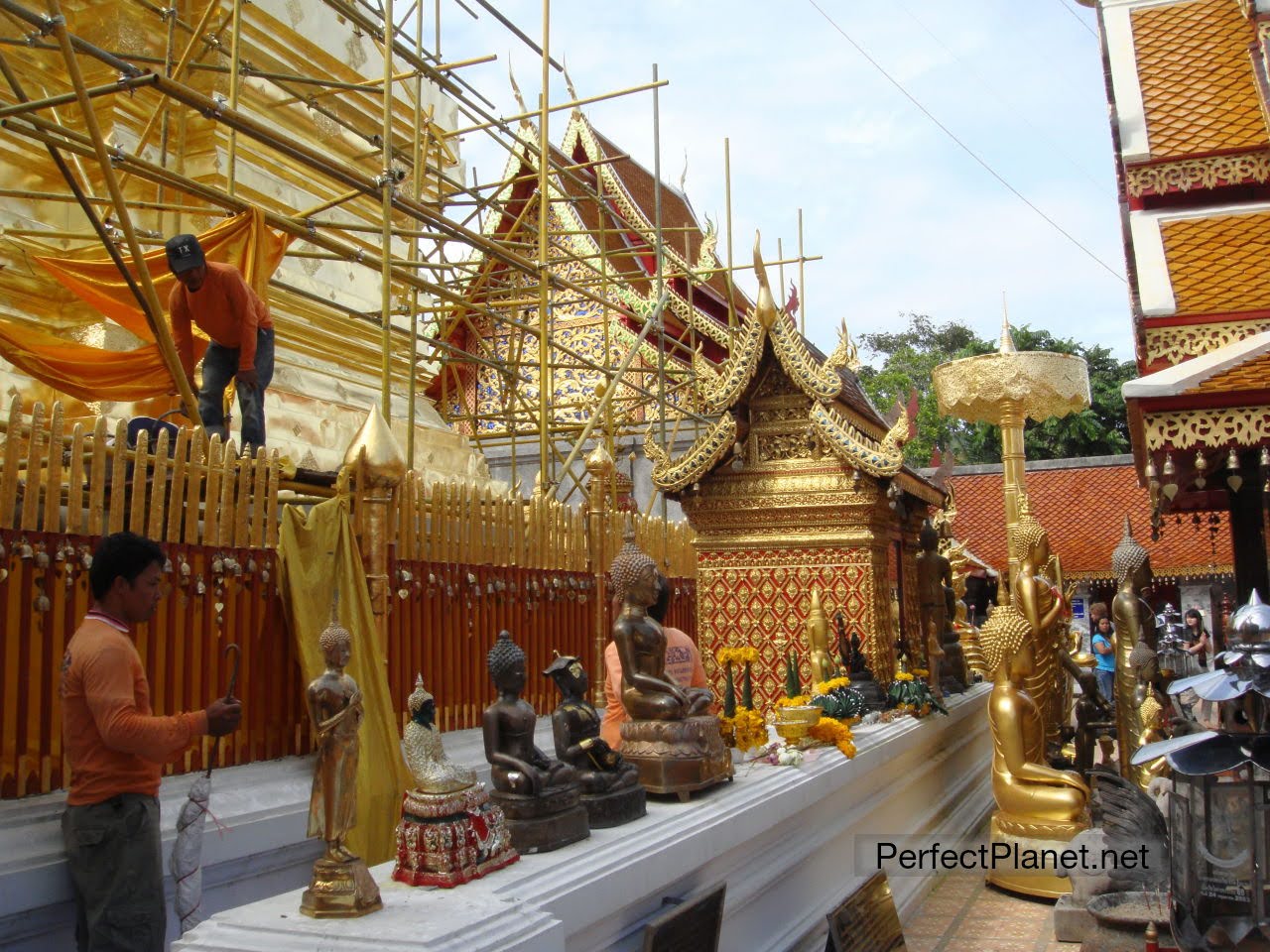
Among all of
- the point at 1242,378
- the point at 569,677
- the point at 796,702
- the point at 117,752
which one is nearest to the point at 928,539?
the point at 1242,378

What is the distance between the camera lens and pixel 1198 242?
653cm

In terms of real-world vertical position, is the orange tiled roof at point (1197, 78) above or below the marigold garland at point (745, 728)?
above

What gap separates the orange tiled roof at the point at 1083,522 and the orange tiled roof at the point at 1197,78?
10578mm

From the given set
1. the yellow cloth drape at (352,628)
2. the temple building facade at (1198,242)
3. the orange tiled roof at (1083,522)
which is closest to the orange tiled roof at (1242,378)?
the temple building facade at (1198,242)

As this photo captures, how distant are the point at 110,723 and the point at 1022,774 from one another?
453 cm

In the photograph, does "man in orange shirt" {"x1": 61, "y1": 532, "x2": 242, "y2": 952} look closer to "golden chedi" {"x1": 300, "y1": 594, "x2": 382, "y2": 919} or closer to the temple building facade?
"golden chedi" {"x1": 300, "y1": 594, "x2": 382, "y2": 919}

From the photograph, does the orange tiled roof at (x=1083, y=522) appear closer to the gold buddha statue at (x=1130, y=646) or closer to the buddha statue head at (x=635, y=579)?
the gold buddha statue at (x=1130, y=646)

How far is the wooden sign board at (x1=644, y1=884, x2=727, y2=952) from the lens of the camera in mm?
2789

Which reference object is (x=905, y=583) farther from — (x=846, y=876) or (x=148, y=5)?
(x=148, y=5)

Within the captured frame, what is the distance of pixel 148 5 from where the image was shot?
7.45m

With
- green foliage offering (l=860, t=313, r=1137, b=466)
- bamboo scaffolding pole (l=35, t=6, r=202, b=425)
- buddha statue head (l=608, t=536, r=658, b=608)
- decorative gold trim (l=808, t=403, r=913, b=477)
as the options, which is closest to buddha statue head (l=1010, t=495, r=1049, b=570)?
decorative gold trim (l=808, t=403, r=913, b=477)

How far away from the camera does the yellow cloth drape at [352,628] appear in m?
4.42

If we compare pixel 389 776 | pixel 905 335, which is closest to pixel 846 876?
pixel 389 776

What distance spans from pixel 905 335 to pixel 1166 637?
102 feet
